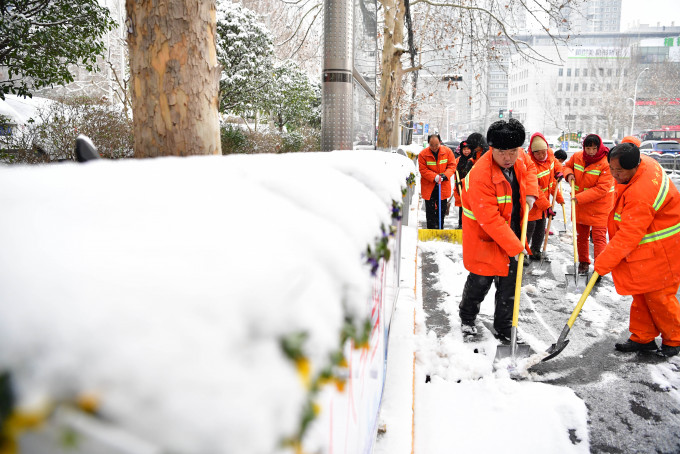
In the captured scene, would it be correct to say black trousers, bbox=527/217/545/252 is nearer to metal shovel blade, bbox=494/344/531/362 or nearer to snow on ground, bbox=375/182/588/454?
snow on ground, bbox=375/182/588/454

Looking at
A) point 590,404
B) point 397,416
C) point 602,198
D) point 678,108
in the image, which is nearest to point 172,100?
point 397,416

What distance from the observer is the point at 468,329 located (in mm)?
4414

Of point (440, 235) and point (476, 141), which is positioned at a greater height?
point (476, 141)

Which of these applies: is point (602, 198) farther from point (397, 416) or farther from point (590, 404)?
point (397, 416)

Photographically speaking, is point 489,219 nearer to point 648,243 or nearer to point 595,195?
point 648,243

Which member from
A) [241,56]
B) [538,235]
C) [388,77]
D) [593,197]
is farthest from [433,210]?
[241,56]

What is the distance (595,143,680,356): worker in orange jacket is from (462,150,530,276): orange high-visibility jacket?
2.53 ft

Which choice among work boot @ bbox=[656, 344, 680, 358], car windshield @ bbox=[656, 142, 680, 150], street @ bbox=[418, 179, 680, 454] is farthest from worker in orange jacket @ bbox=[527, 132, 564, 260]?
car windshield @ bbox=[656, 142, 680, 150]

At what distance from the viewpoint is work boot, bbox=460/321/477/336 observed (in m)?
4.40

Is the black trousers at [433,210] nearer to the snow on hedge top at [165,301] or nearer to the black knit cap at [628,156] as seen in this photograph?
the black knit cap at [628,156]

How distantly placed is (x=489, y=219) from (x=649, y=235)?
51.2 inches

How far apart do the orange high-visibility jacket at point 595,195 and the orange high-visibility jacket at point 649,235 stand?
2.51 meters

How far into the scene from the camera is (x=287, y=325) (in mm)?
632

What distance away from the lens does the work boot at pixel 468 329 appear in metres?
4.40
